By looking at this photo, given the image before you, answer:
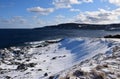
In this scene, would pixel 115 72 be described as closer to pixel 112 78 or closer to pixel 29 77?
pixel 112 78

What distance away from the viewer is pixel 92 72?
21.3 meters

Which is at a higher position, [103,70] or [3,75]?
[103,70]

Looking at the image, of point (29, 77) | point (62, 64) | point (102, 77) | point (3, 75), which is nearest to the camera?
point (102, 77)

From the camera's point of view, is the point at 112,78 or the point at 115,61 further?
the point at 115,61

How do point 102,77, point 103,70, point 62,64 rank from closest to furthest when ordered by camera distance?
point 102,77 → point 103,70 → point 62,64

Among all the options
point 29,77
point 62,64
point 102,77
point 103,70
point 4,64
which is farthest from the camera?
point 4,64

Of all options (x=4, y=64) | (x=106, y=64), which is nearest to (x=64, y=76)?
(x=106, y=64)

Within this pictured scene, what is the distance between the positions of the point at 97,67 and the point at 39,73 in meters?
11.5

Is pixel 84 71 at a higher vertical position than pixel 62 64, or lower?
higher

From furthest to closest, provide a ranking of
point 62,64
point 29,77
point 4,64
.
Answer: point 4,64 < point 62,64 < point 29,77

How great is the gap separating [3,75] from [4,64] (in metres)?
9.60

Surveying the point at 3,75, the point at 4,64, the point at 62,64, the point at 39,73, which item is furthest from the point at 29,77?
the point at 4,64

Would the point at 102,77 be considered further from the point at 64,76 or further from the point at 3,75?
the point at 3,75

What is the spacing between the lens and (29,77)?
30734 millimetres
